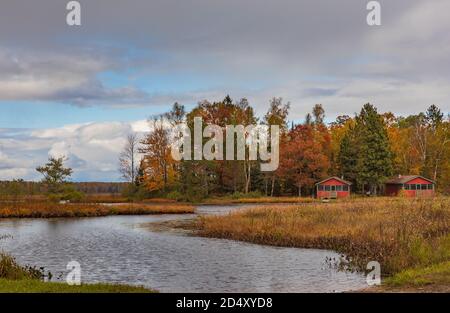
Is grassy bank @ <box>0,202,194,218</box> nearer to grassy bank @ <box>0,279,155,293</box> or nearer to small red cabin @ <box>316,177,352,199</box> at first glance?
small red cabin @ <box>316,177,352,199</box>

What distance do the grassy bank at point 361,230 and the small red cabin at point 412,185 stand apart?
4690cm

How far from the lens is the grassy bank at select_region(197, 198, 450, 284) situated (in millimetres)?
18938

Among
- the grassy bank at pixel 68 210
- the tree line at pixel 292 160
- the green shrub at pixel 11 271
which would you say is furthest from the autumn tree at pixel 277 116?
the green shrub at pixel 11 271

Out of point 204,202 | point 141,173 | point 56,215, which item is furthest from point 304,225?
point 141,173

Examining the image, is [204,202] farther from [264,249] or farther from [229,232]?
[264,249]

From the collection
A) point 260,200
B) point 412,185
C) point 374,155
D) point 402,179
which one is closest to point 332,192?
point 374,155

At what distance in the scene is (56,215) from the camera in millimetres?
50875

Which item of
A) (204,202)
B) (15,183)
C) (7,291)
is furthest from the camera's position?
(204,202)

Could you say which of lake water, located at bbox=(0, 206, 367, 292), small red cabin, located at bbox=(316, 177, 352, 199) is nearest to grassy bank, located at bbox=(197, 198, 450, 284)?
lake water, located at bbox=(0, 206, 367, 292)

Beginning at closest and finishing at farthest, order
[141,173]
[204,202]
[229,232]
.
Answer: [229,232] < [204,202] < [141,173]

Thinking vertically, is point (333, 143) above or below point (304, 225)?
above

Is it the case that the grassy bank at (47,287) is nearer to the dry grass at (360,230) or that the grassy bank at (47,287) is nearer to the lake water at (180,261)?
the lake water at (180,261)

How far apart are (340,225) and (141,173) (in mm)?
58907

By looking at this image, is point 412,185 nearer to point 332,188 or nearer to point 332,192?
point 332,188
